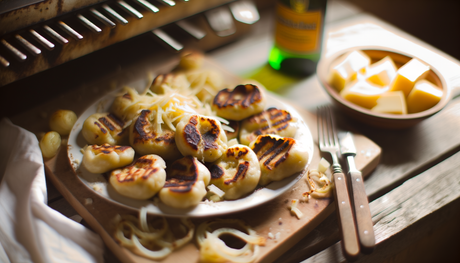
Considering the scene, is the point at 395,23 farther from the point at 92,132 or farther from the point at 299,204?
the point at 92,132

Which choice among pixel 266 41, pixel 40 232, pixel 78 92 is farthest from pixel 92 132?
pixel 266 41

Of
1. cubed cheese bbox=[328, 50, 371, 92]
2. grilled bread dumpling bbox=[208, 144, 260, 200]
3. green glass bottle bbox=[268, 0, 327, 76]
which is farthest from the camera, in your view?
green glass bottle bbox=[268, 0, 327, 76]

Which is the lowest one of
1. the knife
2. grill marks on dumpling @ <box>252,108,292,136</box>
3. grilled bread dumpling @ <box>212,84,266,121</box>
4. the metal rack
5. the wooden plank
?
the wooden plank

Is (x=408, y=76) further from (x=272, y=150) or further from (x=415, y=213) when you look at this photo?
(x=272, y=150)

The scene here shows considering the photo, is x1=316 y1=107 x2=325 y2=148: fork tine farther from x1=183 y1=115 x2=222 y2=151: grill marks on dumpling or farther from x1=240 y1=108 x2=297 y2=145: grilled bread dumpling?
x1=183 y1=115 x2=222 y2=151: grill marks on dumpling

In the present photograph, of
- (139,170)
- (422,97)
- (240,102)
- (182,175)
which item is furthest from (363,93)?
(139,170)

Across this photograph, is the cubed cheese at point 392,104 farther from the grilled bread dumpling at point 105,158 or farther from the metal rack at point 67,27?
the grilled bread dumpling at point 105,158

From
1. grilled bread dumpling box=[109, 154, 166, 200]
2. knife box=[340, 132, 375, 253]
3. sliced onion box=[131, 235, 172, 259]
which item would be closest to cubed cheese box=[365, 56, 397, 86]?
knife box=[340, 132, 375, 253]
